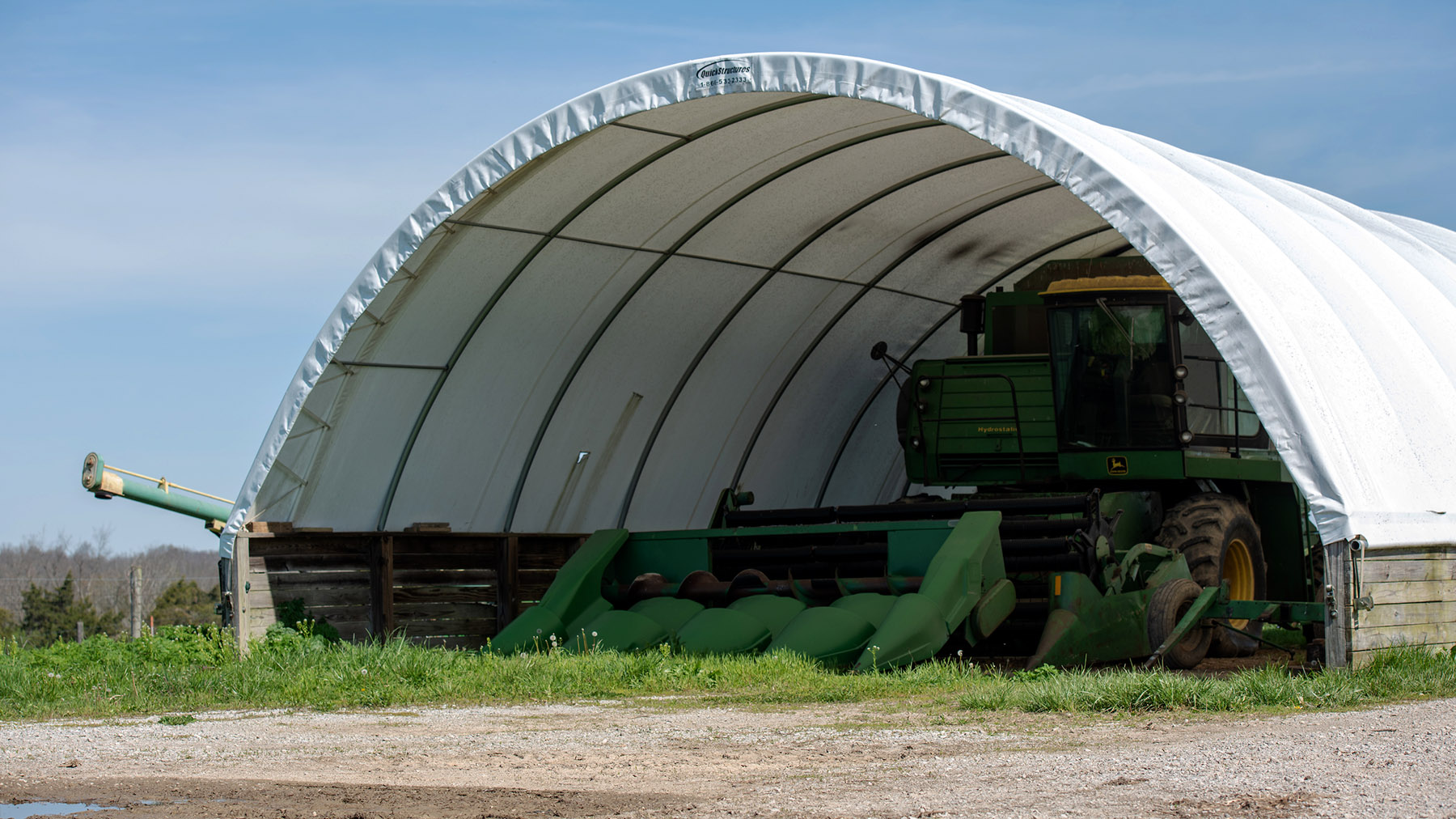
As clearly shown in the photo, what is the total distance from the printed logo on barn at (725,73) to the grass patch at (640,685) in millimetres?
4563

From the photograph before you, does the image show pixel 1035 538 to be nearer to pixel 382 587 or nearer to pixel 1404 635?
pixel 1404 635

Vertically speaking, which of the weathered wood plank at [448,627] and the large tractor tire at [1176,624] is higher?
the large tractor tire at [1176,624]

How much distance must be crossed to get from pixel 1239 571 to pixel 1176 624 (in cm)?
236

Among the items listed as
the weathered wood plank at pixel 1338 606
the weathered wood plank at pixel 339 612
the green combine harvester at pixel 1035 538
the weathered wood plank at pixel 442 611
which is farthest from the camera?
the weathered wood plank at pixel 442 611

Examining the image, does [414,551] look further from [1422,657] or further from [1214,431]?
[1422,657]

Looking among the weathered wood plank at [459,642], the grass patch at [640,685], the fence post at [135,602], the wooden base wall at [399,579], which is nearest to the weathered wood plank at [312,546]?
the wooden base wall at [399,579]

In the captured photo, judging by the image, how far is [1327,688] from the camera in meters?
8.38

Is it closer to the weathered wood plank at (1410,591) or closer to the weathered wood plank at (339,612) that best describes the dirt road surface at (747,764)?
the weathered wood plank at (1410,591)

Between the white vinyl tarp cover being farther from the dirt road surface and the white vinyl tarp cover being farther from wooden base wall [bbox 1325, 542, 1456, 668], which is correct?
the dirt road surface

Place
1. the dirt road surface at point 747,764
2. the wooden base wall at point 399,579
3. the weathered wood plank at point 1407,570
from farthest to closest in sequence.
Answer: the wooden base wall at point 399,579, the weathered wood plank at point 1407,570, the dirt road surface at point 747,764

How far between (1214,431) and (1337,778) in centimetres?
791

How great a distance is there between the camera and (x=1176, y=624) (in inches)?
419

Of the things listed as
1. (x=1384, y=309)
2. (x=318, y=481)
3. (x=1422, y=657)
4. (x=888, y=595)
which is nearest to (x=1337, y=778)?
(x=1422, y=657)

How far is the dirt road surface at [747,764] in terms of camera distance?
17.3 feet
